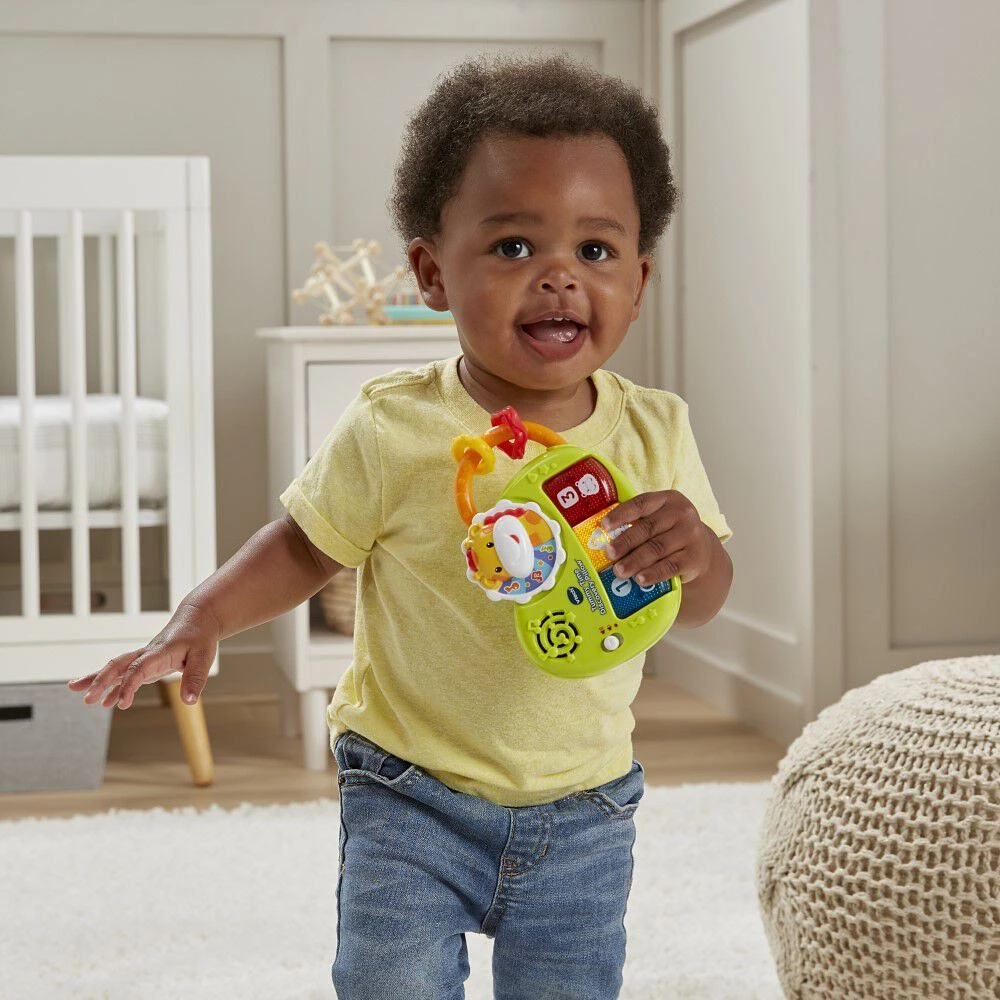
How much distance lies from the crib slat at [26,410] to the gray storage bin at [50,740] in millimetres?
122

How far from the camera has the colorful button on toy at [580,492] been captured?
862mm

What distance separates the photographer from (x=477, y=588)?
92cm

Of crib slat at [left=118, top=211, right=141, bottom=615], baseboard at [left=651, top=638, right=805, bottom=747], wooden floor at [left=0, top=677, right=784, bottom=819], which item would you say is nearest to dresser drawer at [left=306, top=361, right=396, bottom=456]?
crib slat at [left=118, top=211, right=141, bottom=615]

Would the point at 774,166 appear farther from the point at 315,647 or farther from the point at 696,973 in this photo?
the point at 696,973

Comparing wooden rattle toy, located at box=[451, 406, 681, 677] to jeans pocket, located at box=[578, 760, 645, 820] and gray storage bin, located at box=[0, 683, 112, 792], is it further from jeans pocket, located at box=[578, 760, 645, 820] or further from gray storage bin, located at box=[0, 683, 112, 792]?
gray storage bin, located at box=[0, 683, 112, 792]

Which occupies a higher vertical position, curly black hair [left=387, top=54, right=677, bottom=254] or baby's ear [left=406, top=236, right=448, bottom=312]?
curly black hair [left=387, top=54, right=677, bottom=254]

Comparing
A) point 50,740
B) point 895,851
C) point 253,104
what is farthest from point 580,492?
point 253,104

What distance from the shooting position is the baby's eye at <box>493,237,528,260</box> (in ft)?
2.89

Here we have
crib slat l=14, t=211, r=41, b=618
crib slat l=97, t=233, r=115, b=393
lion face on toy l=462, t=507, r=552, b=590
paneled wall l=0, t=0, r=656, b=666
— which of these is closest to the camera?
lion face on toy l=462, t=507, r=552, b=590

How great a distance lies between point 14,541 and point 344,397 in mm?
707

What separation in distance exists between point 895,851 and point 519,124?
615 millimetres

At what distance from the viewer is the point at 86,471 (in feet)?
7.04

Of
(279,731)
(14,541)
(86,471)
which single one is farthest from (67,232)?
(279,731)

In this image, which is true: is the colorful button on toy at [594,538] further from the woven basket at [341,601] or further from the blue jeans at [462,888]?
the woven basket at [341,601]
